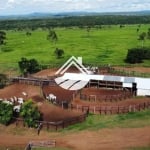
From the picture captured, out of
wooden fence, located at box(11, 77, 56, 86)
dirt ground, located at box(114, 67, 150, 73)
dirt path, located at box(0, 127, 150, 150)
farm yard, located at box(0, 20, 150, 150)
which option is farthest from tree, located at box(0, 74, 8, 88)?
dirt ground, located at box(114, 67, 150, 73)

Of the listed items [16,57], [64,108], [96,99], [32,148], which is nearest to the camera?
[32,148]

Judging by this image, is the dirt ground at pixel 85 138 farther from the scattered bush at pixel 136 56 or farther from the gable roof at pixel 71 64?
the scattered bush at pixel 136 56

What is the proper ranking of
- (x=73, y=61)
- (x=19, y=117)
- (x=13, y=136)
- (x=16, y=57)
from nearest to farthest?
(x=13, y=136) → (x=19, y=117) → (x=73, y=61) → (x=16, y=57)

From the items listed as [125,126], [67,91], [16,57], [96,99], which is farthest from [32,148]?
[16,57]

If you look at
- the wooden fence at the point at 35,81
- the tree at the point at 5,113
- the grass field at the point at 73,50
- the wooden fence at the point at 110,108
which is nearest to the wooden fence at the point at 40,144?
the tree at the point at 5,113

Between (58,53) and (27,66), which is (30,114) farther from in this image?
(58,53)

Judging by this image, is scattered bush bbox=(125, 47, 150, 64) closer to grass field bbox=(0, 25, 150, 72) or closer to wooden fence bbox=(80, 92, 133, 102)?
grass field bbox=(0, 25, 150, 72)

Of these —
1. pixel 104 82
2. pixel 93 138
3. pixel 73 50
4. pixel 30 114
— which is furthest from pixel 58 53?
pixel 93 138

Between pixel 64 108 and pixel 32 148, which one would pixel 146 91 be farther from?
pixel 32 148
